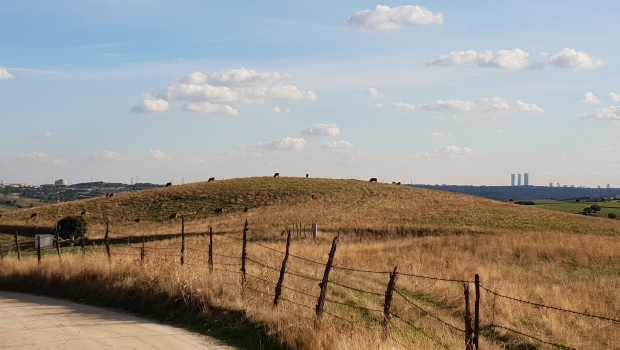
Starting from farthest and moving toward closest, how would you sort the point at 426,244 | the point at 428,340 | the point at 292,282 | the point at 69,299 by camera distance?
the point at 426,244
the point at 69,299
the point at 292,282
the point at 428,340

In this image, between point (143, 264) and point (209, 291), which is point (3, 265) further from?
point (209, 291)

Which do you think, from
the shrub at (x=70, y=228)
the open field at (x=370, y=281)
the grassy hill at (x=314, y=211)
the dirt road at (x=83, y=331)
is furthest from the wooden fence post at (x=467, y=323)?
the shrub at (x=70, y=228)

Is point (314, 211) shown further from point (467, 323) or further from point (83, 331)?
point (467, 323)

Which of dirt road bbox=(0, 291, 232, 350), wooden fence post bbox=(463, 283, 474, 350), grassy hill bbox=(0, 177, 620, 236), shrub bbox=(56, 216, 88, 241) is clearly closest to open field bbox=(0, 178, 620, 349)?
grassy hill bbox=(0, 177, 620, 236)

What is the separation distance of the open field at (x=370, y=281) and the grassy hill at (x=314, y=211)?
549mm

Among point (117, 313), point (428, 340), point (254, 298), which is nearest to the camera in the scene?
point (428, 340)

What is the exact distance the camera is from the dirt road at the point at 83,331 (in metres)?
12.9

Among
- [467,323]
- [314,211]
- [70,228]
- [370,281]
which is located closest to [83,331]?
[467,323]

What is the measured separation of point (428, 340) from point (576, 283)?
43.7 ft

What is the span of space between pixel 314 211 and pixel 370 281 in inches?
1551

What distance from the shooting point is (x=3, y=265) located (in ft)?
83.3

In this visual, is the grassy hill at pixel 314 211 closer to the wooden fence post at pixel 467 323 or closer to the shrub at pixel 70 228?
the shrub at pixel 70 228

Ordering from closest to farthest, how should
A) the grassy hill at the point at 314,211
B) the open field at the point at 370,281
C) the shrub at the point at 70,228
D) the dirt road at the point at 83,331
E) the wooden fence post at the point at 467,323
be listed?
the wooden fence post at the point at 467,323 → the dirt road at the point at 83,331 → the open field at the point at 370,281 → the shrub at the point at 70,228 → the grassy hill at the point at 314,211

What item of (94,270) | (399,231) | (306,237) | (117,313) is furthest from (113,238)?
(117,313)
